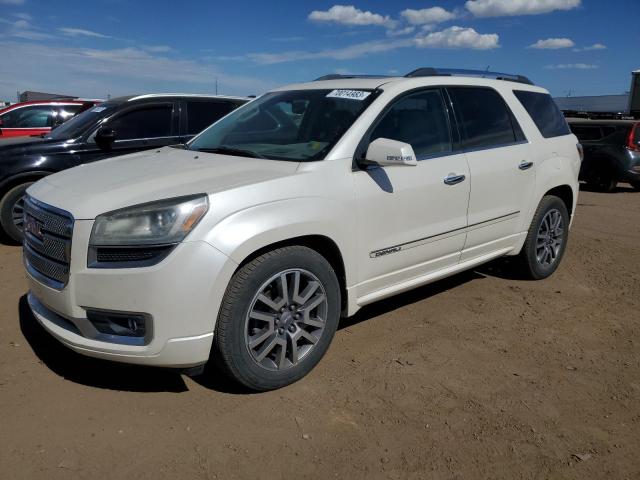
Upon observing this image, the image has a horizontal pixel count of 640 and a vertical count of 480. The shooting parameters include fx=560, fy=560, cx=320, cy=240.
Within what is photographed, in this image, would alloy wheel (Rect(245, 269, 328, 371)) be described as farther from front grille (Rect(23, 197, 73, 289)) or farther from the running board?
front grille (Rect(23, 197, 73, 289))

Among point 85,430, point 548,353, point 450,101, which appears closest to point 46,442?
point 85,430

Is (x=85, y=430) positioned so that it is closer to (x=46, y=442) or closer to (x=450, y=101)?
(x=46, y=442)

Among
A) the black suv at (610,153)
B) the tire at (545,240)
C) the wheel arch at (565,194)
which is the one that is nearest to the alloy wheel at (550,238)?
the tire at (545,240)

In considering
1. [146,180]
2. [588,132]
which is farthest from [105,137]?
[588,132]

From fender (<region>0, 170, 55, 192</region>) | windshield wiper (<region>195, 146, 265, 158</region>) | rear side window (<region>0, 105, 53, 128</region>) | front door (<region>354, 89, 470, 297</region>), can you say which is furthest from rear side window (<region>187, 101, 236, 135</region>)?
rear side window (<region>0, 105, 53, 128</region>)

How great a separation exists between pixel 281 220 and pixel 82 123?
4.93 meters

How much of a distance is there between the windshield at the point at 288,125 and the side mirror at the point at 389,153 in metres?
0.26

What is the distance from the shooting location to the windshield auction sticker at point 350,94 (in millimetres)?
3823

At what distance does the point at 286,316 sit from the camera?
3.23 metres

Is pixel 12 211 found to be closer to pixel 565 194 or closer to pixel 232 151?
pixel 232 151

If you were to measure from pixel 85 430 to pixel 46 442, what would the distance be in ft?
0.60

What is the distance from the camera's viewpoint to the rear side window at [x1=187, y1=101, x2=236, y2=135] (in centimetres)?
736

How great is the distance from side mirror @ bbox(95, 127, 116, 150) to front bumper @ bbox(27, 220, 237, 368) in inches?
154

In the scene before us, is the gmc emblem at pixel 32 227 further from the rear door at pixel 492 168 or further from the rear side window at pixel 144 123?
the rear side window at pixel 144 123
